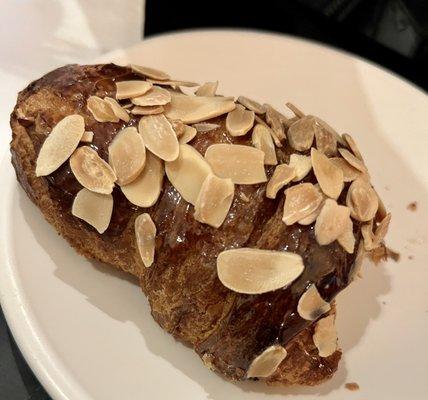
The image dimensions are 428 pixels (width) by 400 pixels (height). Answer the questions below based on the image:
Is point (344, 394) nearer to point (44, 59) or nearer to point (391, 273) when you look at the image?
point (391, 273)

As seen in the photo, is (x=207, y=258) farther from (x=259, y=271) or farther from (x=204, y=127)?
(x=204, y=127)

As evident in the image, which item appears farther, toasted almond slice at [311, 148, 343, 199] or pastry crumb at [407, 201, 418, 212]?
pastry crumb at [407, 201, 418, 212]

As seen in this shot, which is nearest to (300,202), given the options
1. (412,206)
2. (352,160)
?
(352,160)

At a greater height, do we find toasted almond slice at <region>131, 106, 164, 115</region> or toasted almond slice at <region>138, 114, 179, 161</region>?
toasted almond slice at <region>131, 106, 164, 115</region>

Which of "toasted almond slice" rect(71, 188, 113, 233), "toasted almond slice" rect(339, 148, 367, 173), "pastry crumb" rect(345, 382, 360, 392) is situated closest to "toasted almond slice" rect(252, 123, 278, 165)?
"toasted almond slice" rect(339, 148, 367, 173)

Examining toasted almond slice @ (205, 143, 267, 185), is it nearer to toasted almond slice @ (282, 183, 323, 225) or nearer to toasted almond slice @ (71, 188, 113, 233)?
toasted almond slice @ (282, 183, 323, 225)

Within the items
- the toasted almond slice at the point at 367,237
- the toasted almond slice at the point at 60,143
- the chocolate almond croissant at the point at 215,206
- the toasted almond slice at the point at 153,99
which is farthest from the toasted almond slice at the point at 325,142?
the toasted almond slice at the point at 60,143
